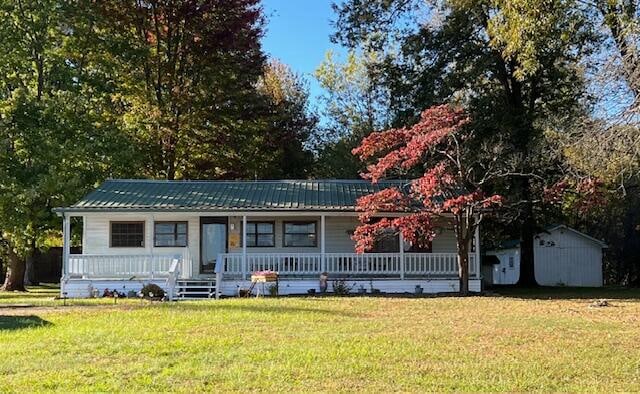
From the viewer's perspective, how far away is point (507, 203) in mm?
22016

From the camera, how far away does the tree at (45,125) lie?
23391mm

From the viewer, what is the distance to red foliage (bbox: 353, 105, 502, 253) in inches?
719

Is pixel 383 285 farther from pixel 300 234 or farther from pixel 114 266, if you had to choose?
pixel 114 266

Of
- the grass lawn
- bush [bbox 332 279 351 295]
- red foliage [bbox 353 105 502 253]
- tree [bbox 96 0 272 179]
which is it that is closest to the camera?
the grass lawn

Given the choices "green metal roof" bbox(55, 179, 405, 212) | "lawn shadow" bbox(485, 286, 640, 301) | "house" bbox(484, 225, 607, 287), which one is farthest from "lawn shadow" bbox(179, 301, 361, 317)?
"house" bbox(484, 225, 607, 287)

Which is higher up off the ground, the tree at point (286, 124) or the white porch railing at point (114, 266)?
the tree at point (286, 124)

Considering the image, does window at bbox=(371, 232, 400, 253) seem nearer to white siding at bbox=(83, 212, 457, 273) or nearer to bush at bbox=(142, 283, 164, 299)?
white siding at bbox=(83, 212, 457, 273)

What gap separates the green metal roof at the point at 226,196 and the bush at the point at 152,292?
249 centimetres

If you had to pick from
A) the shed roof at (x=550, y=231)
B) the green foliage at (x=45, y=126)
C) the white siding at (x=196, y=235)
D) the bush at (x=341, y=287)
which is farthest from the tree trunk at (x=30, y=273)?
the shed roof at (x=550, y=231)

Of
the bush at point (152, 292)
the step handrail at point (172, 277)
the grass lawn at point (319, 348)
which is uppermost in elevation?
the step handrail at point (172, 277)

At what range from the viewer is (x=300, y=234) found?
73.4ft

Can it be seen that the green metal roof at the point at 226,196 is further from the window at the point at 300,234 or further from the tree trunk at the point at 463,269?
the tree trunk at the point at 463,269

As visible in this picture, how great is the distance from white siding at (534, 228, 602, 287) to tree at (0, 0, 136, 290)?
22.6 m

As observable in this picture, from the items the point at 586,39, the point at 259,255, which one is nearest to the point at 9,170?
the point at 259,255
